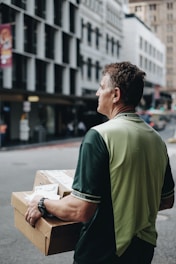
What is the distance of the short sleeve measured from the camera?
2.06 meters

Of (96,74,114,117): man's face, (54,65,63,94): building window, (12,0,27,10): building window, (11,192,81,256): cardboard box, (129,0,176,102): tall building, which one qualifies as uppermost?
(129,0,176,102): tall building

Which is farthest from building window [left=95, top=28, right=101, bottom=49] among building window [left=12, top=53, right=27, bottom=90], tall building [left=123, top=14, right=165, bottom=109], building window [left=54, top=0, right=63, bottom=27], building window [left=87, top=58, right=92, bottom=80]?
building window [left=12, top=53, right=27, bottom=90]

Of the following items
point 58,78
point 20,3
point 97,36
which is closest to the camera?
point 20,3

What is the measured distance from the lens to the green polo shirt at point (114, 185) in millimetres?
2076

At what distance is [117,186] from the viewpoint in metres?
2.12

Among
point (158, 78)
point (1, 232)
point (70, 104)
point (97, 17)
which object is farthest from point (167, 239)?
point (158, 78)

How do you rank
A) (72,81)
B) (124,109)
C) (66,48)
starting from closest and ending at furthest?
1. (124,109)
2. (66,48)
3. (72,81)

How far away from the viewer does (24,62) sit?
35.2 metres

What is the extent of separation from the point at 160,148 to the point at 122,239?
1.77 ft

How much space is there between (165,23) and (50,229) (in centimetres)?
11237

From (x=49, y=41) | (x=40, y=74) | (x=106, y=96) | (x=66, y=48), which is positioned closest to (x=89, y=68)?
(x=66, y=48)

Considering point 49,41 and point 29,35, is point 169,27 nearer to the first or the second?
point 49,41

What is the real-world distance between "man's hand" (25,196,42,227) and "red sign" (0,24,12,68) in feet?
74.4

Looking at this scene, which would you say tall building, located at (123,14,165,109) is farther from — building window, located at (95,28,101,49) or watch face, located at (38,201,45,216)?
watch face, located at (38,201,45,216)
